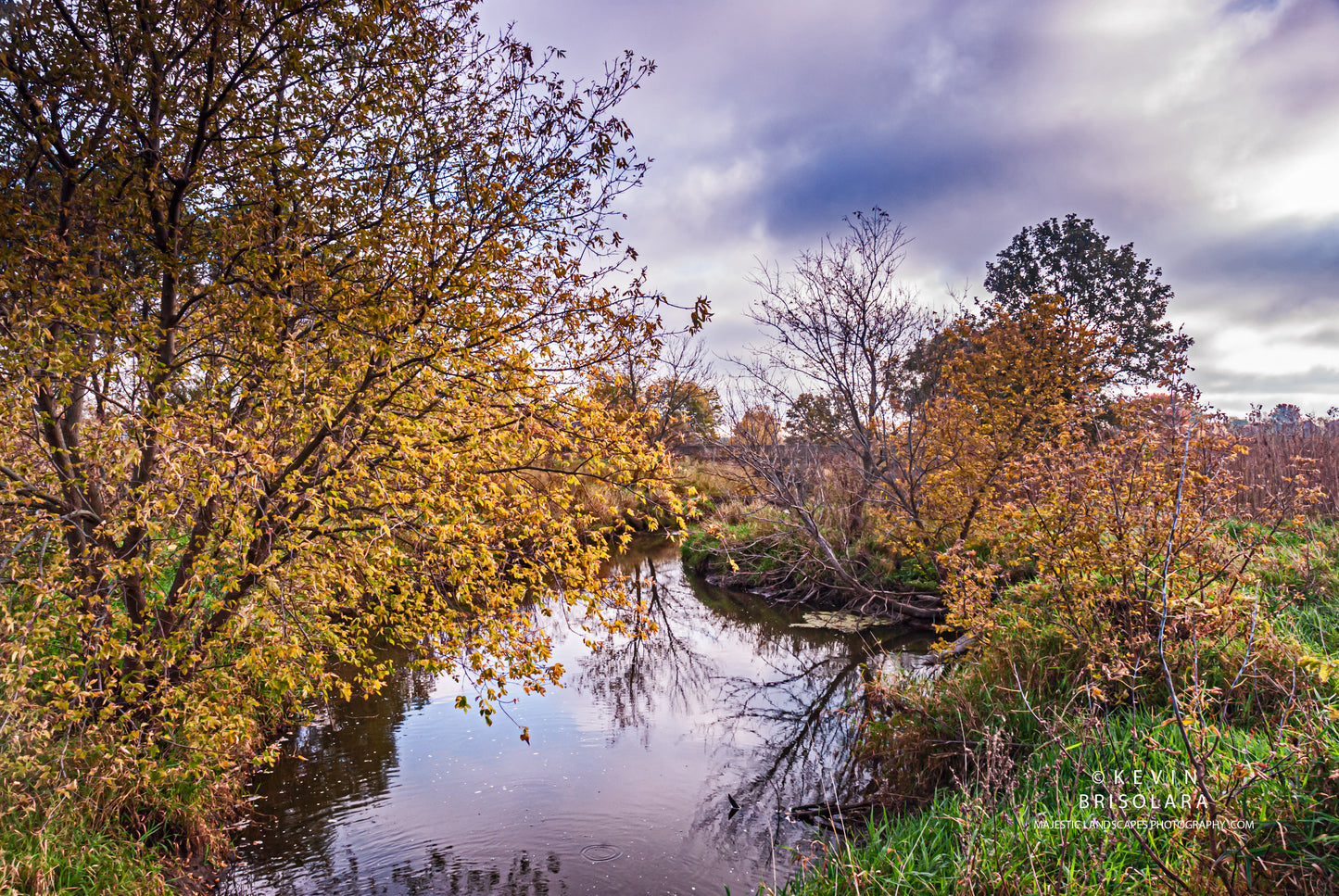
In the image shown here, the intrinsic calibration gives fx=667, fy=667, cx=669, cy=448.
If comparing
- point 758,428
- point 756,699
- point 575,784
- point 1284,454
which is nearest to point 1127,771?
point 575,784

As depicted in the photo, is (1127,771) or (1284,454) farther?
(1284,454)

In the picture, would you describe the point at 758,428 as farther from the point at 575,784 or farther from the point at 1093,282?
the point at 1093,282

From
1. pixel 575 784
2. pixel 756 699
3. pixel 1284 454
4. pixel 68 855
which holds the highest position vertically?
pixel 1284 454

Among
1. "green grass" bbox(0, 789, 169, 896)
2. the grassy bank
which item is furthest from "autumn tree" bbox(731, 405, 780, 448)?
"green grass" bbox(0, 789, 169, 896)

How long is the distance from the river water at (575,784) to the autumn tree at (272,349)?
5.38 ft

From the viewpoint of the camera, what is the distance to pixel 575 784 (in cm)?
677

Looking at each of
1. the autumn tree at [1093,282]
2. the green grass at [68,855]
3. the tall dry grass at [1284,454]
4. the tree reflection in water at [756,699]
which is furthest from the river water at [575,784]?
the autumn tree at [1093,282]

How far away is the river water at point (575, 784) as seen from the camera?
524cm

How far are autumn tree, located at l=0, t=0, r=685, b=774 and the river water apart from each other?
1.64m

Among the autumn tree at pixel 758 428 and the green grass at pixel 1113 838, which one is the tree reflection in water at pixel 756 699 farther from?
the autumn tree at pixel 758 428

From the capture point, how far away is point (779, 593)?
14.0m

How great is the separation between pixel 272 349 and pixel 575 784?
5.05 metres

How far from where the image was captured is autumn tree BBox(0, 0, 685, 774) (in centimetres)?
411

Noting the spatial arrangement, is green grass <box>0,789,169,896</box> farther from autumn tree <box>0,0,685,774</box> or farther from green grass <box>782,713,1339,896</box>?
green grass <box>782,713,1339,896</box>
